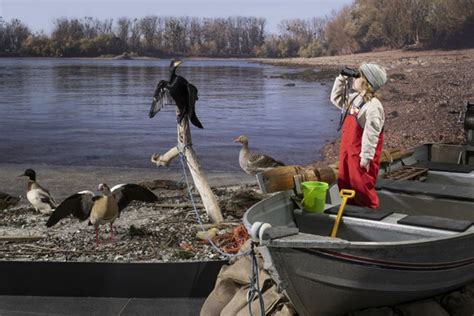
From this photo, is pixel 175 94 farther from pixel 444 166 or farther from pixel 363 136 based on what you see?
pixel 444 166

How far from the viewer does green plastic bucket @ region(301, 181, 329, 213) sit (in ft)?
9.89

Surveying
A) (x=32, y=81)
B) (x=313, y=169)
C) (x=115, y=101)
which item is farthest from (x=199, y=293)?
(x=32, y=81)

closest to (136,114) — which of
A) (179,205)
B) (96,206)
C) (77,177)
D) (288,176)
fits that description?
(77,177)

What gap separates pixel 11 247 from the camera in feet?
13.3

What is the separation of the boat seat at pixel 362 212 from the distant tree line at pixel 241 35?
2381 mm

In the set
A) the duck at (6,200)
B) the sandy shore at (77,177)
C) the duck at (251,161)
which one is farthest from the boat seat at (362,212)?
the duck at (6,200)

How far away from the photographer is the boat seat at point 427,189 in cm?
329

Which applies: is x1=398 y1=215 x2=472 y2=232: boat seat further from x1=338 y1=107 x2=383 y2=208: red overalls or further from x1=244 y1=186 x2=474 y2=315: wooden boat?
x1=338 y1=107 x2=383 y2=208: red overalls

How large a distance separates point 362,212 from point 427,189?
617 mm

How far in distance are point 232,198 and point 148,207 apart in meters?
0.68

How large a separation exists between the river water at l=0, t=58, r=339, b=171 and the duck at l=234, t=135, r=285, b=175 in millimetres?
204

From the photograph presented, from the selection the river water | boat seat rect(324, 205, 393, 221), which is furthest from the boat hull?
the river water

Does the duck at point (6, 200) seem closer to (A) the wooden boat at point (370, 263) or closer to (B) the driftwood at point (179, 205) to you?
(B) the driftwood at point (179, 205)

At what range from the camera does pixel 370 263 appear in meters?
2.34
